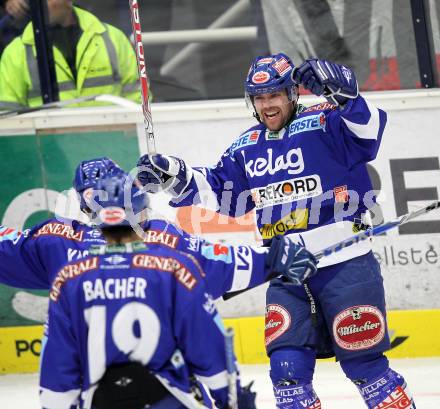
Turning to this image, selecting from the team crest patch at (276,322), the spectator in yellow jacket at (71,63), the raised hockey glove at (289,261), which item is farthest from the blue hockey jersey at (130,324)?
the spectator in yellow jacket at (71,63)

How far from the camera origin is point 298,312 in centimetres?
471

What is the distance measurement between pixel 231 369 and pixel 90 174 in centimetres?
76

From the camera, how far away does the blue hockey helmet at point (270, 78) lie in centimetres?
479

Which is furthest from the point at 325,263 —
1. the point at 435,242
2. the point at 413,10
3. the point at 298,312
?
the point at 413,10

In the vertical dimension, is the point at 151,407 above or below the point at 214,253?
below

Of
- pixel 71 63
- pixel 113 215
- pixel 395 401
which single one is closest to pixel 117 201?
pixel 113 215

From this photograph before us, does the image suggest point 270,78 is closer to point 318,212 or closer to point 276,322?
point 318,212

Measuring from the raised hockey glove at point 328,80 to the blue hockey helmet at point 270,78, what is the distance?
6.0 inches

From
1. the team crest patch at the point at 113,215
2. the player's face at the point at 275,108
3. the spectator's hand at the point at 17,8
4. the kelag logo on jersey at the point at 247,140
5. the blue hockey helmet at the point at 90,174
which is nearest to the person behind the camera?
the team crest patch at the point at 113,215

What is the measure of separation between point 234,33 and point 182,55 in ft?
1.10

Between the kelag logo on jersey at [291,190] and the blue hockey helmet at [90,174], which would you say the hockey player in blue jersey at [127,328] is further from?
the kelag logo on jersey at [291,190]

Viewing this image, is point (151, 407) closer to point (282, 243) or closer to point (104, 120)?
point (282, 243)

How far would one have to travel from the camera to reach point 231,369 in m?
3.57

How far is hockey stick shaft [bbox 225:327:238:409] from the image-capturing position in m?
3.53
